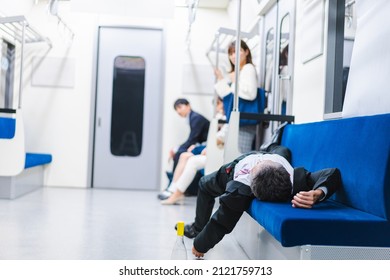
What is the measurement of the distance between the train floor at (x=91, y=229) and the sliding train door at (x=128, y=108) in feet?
3.81

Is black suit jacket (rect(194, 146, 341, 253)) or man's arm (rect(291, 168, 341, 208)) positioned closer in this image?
man's arm (rect(291, 168, 341, 208))

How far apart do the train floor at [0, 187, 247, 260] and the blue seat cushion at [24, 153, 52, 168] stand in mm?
339

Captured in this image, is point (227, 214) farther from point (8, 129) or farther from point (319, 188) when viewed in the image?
point (8, 129)

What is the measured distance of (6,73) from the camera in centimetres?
386

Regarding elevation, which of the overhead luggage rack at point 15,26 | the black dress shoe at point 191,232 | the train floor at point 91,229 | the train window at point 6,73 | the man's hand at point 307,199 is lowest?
the train floor at point 91,229

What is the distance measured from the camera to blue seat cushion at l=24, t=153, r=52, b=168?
486 centimetres

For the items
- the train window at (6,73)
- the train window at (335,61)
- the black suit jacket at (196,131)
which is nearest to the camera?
the train window at (335,61)

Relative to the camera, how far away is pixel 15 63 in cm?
375

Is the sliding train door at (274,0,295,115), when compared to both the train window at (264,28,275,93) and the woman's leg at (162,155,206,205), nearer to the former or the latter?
the train window at (264,28,275,93)

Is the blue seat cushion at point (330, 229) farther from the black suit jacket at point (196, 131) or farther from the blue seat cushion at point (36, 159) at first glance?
the black suit jacket at point (196, 131)

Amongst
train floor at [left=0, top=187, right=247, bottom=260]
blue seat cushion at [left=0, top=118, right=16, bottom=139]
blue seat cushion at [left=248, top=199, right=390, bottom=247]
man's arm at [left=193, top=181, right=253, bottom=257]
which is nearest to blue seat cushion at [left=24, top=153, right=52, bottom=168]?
train floor at [left=0, top=187, right=247, bottom=260]

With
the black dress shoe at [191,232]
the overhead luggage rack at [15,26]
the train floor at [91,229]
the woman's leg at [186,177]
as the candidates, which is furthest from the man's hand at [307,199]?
the woman's leg at [186,177]

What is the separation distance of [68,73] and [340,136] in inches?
185

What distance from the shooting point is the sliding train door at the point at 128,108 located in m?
6.27
